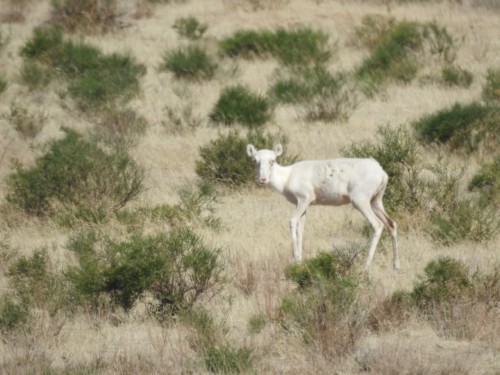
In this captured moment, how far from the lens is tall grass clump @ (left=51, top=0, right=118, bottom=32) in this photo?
3042 cm

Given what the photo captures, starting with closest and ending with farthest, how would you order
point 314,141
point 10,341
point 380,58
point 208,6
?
point 10,341
point 314,141
point 380,58
point 208,6

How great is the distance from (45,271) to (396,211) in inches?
180

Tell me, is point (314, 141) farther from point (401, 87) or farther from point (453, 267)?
point (453, 267)

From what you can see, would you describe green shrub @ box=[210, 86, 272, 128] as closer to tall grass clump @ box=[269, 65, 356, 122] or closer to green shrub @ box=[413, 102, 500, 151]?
tall grass clump @ box=[269, 65, 356, 122]

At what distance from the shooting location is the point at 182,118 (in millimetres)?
19016

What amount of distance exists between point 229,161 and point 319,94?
5.32 m

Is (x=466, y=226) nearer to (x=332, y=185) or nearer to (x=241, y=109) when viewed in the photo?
(x=332, y=185)

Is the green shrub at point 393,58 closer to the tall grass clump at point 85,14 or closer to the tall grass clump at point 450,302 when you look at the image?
the tall grass clump at point 85,14

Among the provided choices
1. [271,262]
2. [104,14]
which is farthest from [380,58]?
[271,262]

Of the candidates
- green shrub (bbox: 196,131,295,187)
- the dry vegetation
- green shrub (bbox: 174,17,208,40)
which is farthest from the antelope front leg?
green shrub (bbox: 174,17,208,40)

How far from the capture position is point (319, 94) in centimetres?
1966

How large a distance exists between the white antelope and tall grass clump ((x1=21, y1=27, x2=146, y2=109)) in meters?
9.31

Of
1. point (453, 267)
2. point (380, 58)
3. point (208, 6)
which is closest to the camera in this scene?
point (453, 267)

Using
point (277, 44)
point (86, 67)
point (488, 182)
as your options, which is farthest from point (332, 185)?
point (277, 44)
